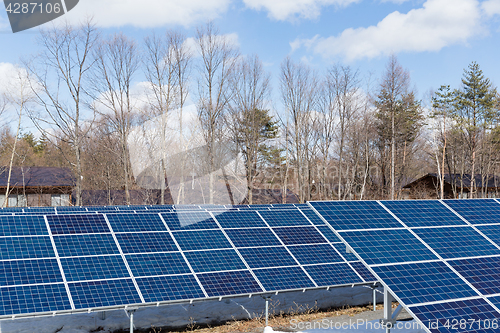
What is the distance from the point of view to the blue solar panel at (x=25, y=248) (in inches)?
363

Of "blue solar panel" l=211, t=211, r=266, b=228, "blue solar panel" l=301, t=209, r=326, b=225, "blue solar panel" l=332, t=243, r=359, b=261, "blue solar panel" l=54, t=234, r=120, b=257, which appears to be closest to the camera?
"blue solar panel" l=54, t=234, r=120, b=257

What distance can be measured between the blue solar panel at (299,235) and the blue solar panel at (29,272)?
21.5 ft

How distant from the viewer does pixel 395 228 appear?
859 cm

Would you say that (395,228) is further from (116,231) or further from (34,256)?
(34,256)

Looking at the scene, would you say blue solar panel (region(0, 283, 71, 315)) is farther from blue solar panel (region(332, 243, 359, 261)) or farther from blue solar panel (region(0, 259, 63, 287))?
blue solar panel (region(332, 243, 359, 261))

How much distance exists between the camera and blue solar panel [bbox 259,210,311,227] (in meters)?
13.5

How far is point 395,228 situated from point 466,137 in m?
46.1

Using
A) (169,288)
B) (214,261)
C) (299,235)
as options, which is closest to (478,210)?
(299,235)

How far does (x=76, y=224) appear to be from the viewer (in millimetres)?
10977

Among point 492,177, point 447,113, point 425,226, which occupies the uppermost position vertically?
point 447,113

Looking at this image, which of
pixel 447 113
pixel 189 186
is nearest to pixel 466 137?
pixel 447 113

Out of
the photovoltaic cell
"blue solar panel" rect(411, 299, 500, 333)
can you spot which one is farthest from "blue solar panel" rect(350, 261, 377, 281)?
the photovoltaic cell

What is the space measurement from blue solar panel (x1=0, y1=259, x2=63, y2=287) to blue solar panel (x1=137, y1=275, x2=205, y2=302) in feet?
6.26

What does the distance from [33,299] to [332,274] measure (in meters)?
7.53
